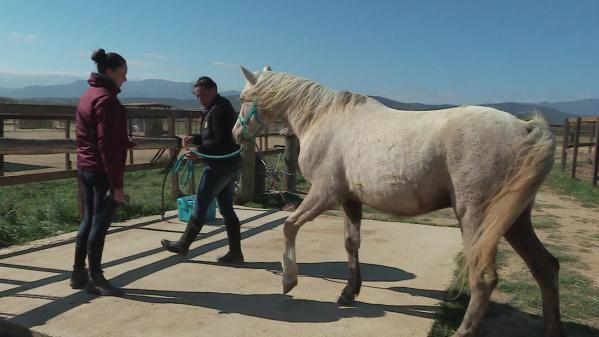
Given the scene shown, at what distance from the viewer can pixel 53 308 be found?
321 centimetres

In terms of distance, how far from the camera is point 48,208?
6.14 metres

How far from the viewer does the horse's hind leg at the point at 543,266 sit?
283 centimetres

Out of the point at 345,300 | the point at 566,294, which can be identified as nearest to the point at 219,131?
the point at 345,300

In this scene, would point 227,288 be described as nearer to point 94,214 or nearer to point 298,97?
point 94,214

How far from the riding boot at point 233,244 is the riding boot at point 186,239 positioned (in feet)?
1.00

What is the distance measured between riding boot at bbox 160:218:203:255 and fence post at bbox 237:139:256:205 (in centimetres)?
331

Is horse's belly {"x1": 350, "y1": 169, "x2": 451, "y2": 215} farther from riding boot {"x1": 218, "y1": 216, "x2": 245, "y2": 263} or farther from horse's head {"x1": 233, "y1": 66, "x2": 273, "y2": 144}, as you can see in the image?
riding boot {"x1": 218, "y1": 216, "x2": 245, "y2": 263}

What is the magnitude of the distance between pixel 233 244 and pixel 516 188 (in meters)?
2.77

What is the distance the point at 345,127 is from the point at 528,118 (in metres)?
1.18

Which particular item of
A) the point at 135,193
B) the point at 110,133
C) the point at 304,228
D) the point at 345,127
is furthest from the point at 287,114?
the point at 135,193

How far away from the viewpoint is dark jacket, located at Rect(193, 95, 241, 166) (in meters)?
4.21

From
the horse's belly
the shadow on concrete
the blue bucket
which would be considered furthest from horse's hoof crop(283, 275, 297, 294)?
the blue bucket

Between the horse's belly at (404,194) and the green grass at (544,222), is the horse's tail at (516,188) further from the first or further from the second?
the green grass at (544,222)

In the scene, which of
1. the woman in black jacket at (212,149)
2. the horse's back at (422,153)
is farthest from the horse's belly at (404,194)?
the woman in black jacket at (212,149)
